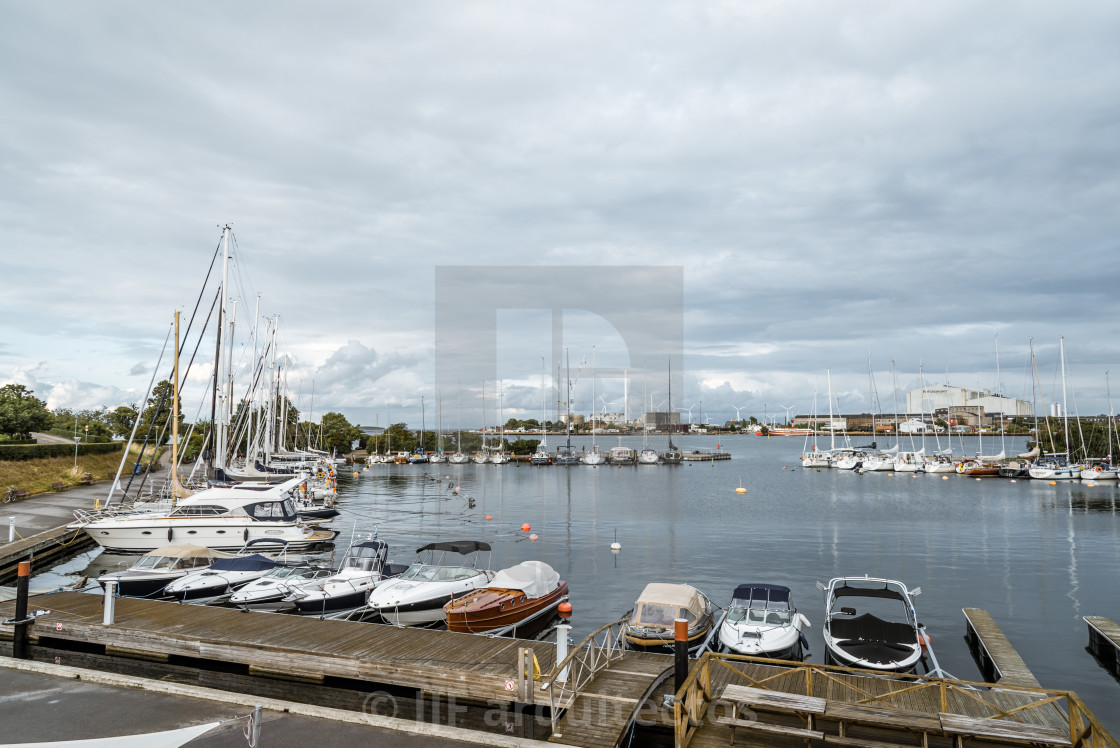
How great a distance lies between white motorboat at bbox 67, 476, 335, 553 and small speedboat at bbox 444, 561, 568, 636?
1731 cm

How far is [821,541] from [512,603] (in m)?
33.0

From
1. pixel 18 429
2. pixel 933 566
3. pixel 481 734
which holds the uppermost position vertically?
pixel 18 429

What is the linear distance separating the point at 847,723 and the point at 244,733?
12.1 m

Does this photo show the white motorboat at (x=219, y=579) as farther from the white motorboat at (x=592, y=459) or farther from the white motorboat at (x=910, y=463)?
the white motorboat at (x=910, y=463)

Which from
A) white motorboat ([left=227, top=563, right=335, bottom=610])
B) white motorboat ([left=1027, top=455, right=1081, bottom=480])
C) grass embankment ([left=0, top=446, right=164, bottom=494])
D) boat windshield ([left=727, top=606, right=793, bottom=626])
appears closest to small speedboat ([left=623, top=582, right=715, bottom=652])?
boat windshield ([left=727, top=606, right=793, bottom=626])

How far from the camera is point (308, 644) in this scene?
18562 millimetres

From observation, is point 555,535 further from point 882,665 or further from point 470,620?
point 882,665

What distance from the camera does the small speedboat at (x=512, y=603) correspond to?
23.6 metres

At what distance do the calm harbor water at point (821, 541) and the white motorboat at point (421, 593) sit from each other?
5.05 m

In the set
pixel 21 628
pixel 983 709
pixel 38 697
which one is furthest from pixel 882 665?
pixel 21 628

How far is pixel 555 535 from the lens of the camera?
172 ft

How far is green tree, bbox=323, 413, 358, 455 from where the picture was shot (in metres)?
166

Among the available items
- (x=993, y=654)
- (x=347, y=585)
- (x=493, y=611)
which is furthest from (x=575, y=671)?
(x=347, y=585)

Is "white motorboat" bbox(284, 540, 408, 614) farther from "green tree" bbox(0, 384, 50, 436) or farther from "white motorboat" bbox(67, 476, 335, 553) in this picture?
"green tree" bbox(0, 384, 50, 436)
